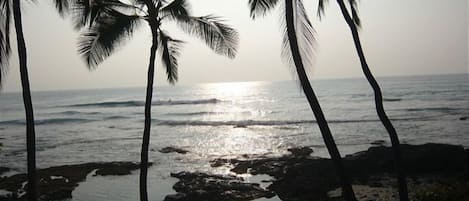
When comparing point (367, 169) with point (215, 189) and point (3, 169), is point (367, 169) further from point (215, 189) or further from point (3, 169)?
point (3, 169)

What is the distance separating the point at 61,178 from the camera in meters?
22.1

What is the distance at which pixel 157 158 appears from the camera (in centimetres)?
2873

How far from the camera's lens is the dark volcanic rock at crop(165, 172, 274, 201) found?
17.2 metres

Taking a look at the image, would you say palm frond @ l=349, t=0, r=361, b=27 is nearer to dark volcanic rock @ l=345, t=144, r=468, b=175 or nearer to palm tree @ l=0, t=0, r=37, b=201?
palm tree @ l=0, t=0, r=37, b=201

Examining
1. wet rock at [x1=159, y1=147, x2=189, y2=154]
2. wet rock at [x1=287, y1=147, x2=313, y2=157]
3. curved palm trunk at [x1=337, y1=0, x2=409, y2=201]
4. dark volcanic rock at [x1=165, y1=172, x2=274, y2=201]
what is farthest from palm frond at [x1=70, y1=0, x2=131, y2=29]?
wet rock at [x1=159, y1=147, x2=189, y2=154]

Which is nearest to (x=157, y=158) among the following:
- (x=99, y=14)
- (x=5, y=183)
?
(x=5, y=183)

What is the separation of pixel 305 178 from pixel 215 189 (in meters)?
3.82

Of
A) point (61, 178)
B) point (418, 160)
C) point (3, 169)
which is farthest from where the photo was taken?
point (3, 169)

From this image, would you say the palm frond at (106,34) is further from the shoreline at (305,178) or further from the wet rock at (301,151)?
the wet rock at (301,151)

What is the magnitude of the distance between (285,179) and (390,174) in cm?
470

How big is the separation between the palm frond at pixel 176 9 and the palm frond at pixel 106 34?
58 centimetres

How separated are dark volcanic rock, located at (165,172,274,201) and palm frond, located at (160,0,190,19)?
954cm

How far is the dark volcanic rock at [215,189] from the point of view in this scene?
17.2 metres

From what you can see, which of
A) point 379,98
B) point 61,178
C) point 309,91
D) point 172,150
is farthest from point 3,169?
point 379,98
